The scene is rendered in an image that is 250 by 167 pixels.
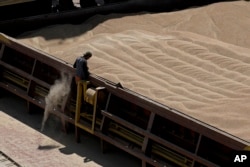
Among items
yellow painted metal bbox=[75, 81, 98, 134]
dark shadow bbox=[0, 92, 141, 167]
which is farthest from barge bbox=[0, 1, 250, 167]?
dark shadow bbox=[0, 92, 141, 167]

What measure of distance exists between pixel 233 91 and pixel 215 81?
1.44ft

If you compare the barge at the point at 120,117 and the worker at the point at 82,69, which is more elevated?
the worker at the point at 82,69

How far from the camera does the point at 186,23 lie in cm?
1155

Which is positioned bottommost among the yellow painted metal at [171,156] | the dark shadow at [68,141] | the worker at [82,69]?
the dark shadow at [68,141]

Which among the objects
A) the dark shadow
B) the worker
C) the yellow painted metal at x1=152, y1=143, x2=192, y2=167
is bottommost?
the dark shadow

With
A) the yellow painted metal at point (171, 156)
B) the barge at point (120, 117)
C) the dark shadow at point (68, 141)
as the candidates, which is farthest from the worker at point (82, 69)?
the yellow painted metal at point (171, 156)

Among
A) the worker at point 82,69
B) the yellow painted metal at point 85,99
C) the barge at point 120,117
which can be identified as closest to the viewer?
the barge at point 120,117

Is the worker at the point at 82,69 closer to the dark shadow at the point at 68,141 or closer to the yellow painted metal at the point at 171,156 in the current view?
the dark shadow at the point at 68,141

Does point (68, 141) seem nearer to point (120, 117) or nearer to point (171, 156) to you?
point (120, 117)

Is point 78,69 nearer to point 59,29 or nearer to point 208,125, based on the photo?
point 208,125

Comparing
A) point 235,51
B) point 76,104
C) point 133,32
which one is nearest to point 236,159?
point 76,104

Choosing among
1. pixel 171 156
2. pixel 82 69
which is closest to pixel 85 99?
pixel 82 69

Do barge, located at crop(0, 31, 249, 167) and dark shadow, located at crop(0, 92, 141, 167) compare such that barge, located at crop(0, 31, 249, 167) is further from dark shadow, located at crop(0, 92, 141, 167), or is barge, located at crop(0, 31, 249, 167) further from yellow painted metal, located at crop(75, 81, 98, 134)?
dark shadow, located at crop(0, 92, 141, 167)

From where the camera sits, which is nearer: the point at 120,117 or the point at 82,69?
the point at 120,117
